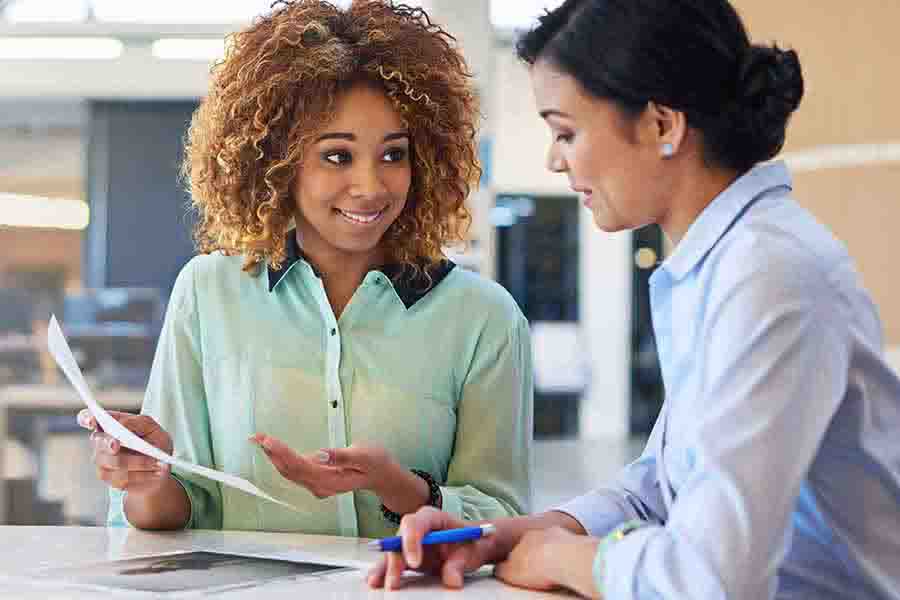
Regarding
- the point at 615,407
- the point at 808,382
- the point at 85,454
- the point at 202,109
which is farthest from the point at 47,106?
the point at 615,407

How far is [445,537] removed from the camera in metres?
1.38

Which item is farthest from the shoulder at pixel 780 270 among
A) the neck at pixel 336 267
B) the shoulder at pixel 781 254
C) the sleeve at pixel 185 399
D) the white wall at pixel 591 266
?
the white wall at pixel 591 266

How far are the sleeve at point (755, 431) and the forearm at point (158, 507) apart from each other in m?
0.89

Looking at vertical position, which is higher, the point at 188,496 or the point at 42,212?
the point at 42,212

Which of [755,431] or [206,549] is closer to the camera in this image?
[755,431]

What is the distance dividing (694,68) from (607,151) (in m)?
0.13

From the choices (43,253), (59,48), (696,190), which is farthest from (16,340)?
(696,190)

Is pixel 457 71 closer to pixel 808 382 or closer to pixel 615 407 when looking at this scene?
pixel 808 382

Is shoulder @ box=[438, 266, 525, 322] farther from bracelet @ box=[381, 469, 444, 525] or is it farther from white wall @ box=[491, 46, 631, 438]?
white wall @ box=[491, 46, 631, 438]

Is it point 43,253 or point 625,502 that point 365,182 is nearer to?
point 625,502

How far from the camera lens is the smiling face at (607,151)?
4.38 ft

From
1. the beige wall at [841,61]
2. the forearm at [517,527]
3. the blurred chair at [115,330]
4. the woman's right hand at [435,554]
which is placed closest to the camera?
the woman's right hand at [435,554]

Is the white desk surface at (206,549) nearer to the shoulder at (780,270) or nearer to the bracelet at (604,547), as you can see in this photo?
Answer: the bracelet at (604,547)

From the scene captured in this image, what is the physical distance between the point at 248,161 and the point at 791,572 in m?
1.14
